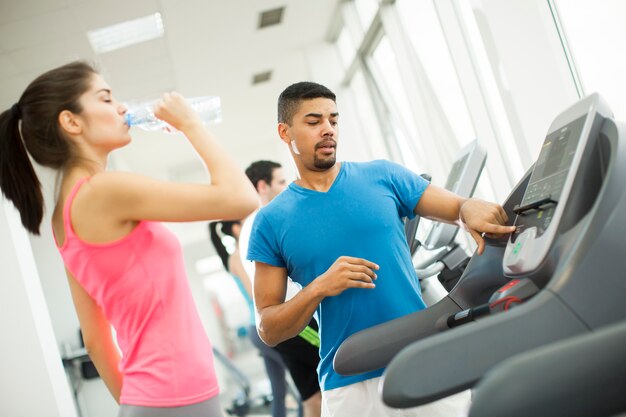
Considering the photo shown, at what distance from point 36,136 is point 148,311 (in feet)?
1.33

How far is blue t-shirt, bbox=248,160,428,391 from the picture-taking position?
5.12 ft

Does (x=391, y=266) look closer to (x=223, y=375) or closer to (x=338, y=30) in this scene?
(x=338, y=30)

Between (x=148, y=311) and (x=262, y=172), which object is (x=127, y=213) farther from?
(x=262, y=172)

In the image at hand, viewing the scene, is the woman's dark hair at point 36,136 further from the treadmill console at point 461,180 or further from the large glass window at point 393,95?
the large glass window at point 393,95

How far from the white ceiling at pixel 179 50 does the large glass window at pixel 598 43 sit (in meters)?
2.46

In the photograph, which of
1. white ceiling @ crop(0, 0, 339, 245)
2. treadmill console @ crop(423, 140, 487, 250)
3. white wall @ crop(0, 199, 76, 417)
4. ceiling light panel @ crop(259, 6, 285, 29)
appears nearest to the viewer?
treadmill console @ crop(423, 140, 487, 250)

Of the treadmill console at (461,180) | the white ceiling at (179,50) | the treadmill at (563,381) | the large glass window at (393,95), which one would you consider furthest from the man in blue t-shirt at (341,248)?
the large glass window at (393,95)

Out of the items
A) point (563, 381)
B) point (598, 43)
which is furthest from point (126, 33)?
point (563, 381)

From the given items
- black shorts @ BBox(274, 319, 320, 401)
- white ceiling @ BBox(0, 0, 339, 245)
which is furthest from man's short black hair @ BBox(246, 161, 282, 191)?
white ceiling @ BBox(0, 0, 339, 245)

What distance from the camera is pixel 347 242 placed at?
159cm

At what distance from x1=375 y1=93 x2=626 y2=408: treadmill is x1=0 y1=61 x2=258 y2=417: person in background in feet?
1.69

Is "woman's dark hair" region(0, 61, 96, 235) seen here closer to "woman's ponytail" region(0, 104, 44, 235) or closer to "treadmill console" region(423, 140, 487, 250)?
"woman's ponytail" region(0, 104, 44, 235)

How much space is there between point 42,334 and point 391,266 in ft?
11.8

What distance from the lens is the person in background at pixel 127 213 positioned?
1254 mm
